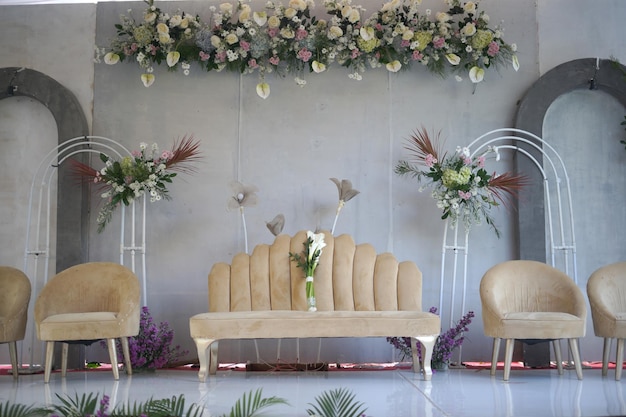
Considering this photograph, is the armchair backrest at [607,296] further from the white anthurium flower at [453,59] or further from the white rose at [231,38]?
the white rose at [231,38]


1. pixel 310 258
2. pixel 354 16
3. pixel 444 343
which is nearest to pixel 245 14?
pixel 354 16

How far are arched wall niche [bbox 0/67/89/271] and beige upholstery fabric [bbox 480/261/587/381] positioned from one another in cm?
362

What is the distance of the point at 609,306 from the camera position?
619cm

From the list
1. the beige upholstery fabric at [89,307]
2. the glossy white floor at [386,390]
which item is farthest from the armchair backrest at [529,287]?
the beige upholstery fabric at [89,307]

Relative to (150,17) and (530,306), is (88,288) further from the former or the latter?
(530,306)

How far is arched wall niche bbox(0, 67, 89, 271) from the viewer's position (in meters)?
7.20

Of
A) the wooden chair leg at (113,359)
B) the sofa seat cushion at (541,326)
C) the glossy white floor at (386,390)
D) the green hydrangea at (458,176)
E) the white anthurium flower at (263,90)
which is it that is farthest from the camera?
the white anthurium flower at (263,90)

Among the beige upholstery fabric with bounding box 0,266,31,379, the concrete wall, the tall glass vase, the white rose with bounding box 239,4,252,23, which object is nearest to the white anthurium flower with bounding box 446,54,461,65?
the concrete wall

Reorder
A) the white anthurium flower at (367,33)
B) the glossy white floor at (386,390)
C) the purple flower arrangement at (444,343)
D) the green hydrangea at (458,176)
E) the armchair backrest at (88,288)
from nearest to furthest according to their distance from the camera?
the glossy white floor at (386,390), the armchair backrest at (88,288), the purple flower arrangement at (444,343), the green hydrangea at (458,176), the white anthurium flower at (367,33)

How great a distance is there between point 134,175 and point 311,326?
220cm

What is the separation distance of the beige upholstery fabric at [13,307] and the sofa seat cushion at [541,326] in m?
3.78

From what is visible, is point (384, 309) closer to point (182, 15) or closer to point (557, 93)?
point (557, 93)

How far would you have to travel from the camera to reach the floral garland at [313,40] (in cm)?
717

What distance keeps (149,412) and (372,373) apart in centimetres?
342
